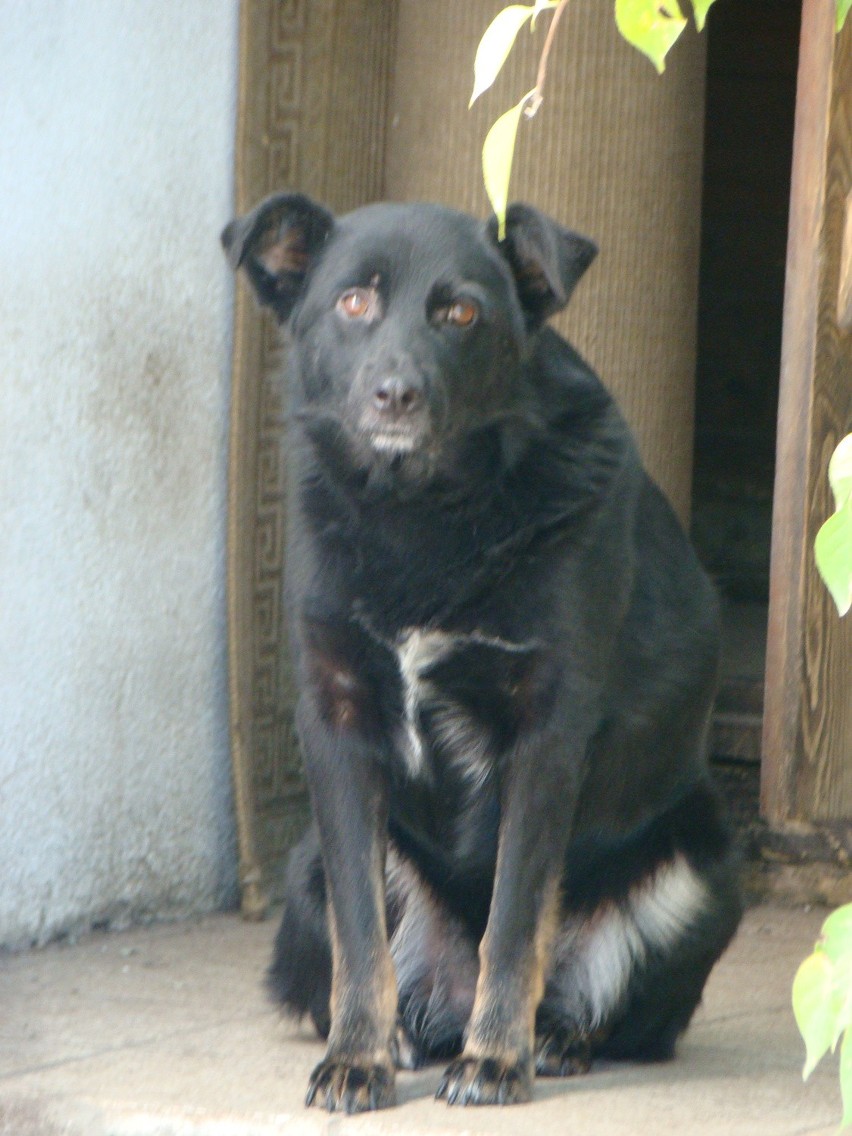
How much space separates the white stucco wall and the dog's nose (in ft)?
3.86

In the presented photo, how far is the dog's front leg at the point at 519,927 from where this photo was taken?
2.34 metres

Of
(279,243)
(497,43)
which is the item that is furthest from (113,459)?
(497,43)

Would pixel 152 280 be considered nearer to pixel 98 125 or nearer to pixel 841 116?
pixel 98 125

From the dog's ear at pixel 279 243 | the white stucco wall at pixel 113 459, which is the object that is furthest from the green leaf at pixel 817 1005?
the white stucco wall at pixel 113 459

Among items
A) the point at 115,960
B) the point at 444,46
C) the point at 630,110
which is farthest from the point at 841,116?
the point at 115,960

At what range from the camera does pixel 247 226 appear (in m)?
2.46

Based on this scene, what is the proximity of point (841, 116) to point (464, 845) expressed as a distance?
1.93m

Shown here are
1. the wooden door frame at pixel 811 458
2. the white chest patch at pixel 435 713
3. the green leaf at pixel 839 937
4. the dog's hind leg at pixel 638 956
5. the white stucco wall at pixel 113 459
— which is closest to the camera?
the green leaf at pixel 839 937

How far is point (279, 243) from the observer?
8.38ft

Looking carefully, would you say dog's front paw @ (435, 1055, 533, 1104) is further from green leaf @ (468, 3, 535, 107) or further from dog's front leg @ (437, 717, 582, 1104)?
green leaf @ (468, 3, 535, 107)

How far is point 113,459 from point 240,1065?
137 cm

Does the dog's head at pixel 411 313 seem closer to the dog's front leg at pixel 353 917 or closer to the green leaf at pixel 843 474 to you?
the dog's front leg at pixel 353 917

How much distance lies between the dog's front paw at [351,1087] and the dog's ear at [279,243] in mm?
1170

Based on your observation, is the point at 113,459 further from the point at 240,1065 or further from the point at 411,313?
the point at 240,1065
